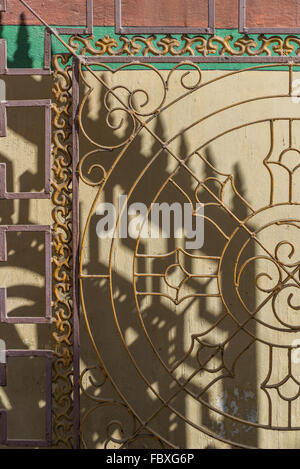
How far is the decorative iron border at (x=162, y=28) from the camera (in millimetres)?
2439

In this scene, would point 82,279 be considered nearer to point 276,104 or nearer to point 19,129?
point 19,129

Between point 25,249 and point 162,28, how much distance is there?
1.12 meters

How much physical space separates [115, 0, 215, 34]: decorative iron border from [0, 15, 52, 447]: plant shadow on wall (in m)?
0.40

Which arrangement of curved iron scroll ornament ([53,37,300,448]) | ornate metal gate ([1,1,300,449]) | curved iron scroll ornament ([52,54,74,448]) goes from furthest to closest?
ornate metal gate ([1,1,300,449])
curved iron scroll ornament ([52,54,74,448])
curved iron scroll ornament ([53,37,300,448])

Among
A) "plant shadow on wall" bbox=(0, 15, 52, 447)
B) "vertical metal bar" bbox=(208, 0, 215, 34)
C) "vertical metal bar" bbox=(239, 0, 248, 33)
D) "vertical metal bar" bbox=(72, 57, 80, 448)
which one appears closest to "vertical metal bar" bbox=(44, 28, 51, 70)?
"vertical metal bar" bbox=(72, 57, 80, 448)

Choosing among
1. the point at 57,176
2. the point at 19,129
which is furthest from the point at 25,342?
the point at 19,129

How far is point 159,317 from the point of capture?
2635 millimetres

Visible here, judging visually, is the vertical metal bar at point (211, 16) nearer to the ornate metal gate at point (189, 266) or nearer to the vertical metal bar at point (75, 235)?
the ornate metal gate at point (189, 266)

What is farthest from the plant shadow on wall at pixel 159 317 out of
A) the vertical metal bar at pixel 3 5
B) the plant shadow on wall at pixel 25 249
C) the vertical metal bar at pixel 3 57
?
the vertical metal bar at pixel 3 5

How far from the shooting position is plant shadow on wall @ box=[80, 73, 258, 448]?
2.62 meters

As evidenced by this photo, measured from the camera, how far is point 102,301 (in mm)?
2621

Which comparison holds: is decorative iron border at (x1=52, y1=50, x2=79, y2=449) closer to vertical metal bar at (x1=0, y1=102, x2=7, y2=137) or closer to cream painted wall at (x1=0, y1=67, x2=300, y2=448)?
cream painted wall at (x1=0, y1=67, x2=300, y2=448)

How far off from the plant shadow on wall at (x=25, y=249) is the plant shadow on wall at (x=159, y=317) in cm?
19

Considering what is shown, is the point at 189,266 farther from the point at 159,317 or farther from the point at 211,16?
the point at 211,16
